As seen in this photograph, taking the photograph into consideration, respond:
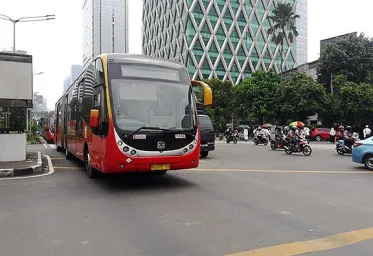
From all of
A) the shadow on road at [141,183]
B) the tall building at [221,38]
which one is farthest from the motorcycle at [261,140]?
the tall building at [221,38]

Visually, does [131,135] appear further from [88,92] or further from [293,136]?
[293,136]

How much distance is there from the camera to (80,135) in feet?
34.6

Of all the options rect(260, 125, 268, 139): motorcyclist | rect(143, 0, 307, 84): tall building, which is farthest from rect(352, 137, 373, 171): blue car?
rect(143, 0, 307, 84): tall building

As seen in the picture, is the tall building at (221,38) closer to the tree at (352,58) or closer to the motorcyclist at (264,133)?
the tree at (352,58)

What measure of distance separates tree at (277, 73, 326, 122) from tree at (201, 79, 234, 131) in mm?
11353

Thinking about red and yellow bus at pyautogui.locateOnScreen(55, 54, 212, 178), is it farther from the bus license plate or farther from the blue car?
the blue car

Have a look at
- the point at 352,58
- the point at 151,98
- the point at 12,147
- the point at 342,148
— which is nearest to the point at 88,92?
the point at 151,98

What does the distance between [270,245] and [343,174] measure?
7258 mm

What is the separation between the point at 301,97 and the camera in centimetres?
3462

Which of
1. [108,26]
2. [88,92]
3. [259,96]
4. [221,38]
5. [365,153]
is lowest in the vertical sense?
[365,153]

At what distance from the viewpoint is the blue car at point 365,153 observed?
11.8 metres

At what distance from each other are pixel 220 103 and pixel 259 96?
741 centimetres

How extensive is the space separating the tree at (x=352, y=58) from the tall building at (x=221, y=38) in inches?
1757

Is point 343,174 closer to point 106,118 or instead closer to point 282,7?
point 106,118
